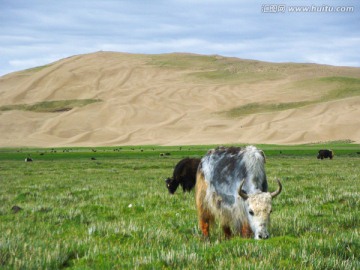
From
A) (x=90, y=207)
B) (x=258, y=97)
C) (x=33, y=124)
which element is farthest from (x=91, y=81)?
(x=90, y=207)

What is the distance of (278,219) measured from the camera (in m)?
9.31

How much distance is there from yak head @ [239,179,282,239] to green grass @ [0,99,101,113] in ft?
423

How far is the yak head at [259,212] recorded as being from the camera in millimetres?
6820

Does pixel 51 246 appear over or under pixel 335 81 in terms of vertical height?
under

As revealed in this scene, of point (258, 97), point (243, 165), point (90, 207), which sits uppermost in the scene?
point (258, 97)

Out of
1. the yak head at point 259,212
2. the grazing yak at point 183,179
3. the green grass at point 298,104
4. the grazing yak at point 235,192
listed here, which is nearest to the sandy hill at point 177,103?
the green grass at point 298,104

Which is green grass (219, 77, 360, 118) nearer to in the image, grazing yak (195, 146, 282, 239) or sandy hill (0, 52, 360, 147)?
sandy hill (0, 52, 360, 147)

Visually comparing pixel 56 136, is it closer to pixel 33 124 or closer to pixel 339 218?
pixel 33 124

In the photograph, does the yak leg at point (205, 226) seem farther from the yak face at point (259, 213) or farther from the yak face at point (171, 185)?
the yak face at point (171, 185)

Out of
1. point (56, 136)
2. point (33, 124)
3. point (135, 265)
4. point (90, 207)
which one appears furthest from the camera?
point (33, 124)

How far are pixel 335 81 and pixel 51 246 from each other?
473 ft

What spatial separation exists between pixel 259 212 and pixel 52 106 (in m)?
134

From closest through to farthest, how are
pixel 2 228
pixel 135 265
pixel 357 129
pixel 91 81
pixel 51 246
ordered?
1. pixel 135 265
2. pixel 51 246
3. pixel 2 228
4. pixel 357 129
5. pixel 91 81

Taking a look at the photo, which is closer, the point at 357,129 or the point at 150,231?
the point at 150,231
